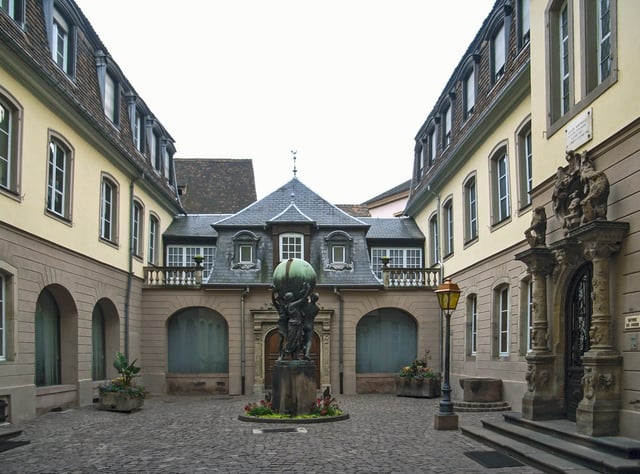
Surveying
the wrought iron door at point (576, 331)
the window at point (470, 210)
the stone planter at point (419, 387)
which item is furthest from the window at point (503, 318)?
the wrought iron door at point (576, 331)

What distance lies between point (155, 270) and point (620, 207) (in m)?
19.2

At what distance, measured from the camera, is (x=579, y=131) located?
40.7ft

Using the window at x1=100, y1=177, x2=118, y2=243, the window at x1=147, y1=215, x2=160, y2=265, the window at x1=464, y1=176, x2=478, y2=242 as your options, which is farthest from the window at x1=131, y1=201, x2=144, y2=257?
the window at x1=464, y1=176, x2=478, y2=242

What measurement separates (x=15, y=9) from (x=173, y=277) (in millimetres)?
12359

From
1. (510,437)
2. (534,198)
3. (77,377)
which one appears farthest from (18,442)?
(534,198)

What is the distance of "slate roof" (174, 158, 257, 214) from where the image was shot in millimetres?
39156

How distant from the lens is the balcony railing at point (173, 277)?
27191mm

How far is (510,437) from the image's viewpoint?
1274 centimetres

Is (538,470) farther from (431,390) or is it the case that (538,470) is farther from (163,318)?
(163,318)

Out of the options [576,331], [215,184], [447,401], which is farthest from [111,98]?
[576,331]

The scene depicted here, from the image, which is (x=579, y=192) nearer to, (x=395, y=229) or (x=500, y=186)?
(x=500, y=186)

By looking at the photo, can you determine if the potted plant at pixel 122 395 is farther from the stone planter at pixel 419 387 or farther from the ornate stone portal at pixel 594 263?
the ornate stone portal at pixel 594 263

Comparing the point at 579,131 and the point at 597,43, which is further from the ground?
the point at 597,43

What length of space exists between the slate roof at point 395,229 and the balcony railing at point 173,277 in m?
7.20
